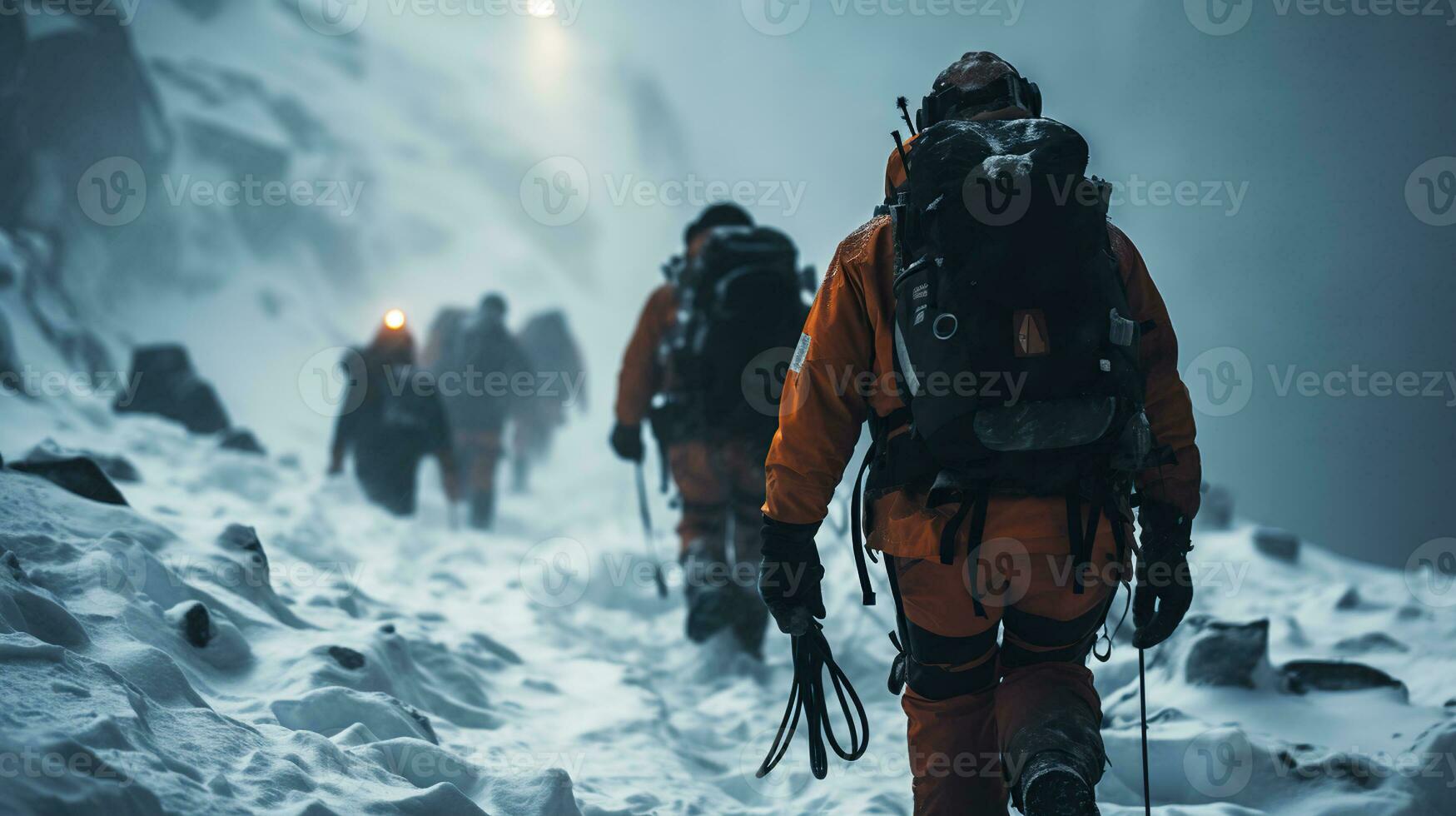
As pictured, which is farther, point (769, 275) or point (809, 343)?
point (769, 275)

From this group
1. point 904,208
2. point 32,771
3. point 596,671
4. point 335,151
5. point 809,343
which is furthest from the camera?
point 335,151

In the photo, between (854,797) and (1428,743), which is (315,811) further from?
(1428,743)

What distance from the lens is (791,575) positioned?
2.14 m

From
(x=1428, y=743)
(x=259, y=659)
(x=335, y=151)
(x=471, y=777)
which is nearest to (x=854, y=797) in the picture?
(x=471, y=777)

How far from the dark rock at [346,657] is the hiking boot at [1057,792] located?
231 centimetres

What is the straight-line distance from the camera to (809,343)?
218 centimetres

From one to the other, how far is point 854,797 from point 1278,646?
3.22 metres

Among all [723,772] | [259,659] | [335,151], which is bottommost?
[723,772]

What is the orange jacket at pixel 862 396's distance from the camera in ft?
6.91
